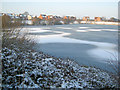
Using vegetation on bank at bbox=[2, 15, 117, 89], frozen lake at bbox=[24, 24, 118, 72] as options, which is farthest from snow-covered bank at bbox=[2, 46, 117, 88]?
frozen lake at bbox=[24, 24, 118, 72]

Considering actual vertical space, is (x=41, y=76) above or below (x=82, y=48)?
above

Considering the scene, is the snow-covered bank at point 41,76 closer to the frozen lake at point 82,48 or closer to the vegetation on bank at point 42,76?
the vegetation on bank at point 42,76

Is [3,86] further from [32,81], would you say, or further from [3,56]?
[3,56]

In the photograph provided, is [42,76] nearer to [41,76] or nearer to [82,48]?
[41,76]

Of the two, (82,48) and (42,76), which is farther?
(82,48)

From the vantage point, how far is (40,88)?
12.1 feet

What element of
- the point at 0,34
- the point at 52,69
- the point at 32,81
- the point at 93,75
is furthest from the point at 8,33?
the point at 93,75

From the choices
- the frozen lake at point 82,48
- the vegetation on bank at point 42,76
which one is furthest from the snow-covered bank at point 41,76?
the frozen lake at point 82,48

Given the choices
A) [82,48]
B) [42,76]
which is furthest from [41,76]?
[82,48]

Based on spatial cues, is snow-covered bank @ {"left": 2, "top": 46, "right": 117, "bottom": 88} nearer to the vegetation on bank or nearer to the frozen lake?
the vegetation on bank

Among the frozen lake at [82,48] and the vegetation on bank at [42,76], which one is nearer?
the vegetation on bank at [42,76]

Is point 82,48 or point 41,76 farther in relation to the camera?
point 82,48

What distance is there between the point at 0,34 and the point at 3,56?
1.71m

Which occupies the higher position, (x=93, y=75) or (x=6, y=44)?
(x=6, y=44)
